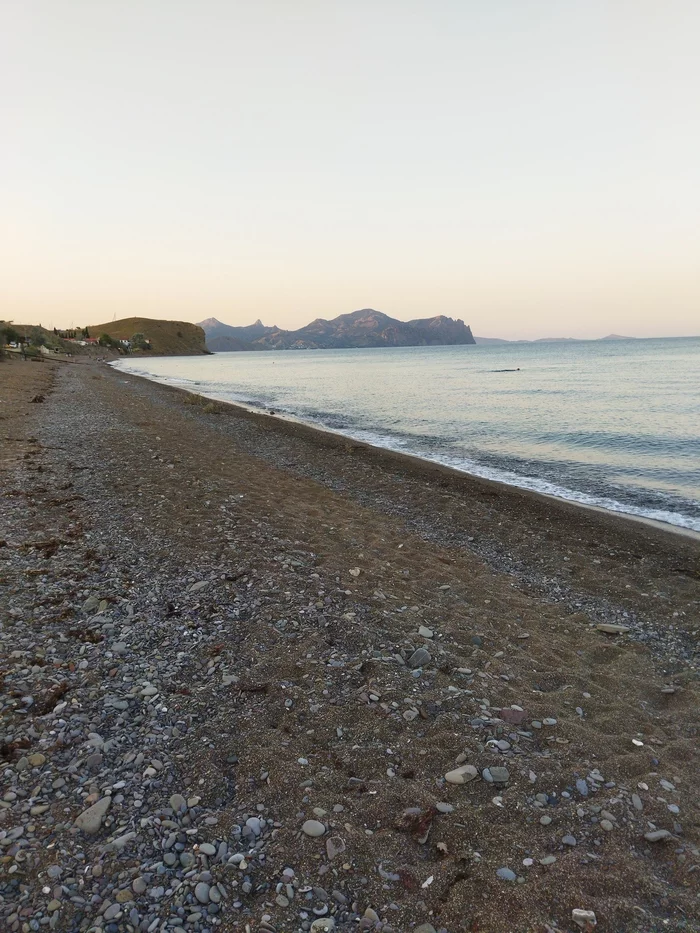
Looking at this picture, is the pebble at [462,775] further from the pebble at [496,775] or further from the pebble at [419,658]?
the pebble at [419,658]

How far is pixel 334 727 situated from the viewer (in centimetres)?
587

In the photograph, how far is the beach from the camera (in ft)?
13.1

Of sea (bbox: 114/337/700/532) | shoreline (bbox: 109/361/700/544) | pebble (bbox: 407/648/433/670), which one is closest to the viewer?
pebble (bbox: 407/648/433/670)

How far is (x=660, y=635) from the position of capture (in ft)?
29.6

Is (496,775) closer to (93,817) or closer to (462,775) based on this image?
(462,775)

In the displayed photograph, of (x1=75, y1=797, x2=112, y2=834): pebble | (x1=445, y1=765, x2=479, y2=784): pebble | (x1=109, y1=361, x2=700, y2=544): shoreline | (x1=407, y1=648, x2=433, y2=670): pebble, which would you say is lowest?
(x1=109, y1=361, x2=700, y2=544): shoreline

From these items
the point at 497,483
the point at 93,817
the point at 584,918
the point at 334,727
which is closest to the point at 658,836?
the point at 584,918

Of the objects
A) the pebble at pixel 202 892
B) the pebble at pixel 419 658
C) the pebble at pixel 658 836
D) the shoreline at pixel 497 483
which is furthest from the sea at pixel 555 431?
the pebble at pixel 202 892

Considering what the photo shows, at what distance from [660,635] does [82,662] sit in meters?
9.50

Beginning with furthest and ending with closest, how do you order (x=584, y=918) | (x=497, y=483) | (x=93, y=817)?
(x=497, y=483) < (x=93, y=817) < (x=584, y=918)

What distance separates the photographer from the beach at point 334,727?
13.1 feet

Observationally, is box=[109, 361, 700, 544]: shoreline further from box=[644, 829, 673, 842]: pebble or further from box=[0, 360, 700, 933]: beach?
box=[644, 829, 673, 842]: pebble

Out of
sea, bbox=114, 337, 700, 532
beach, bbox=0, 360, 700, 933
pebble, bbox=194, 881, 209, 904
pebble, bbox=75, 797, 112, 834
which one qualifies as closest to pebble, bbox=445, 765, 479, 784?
beach, bbox=0, 360, 700, 933

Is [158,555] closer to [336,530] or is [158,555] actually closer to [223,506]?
[223,506]
